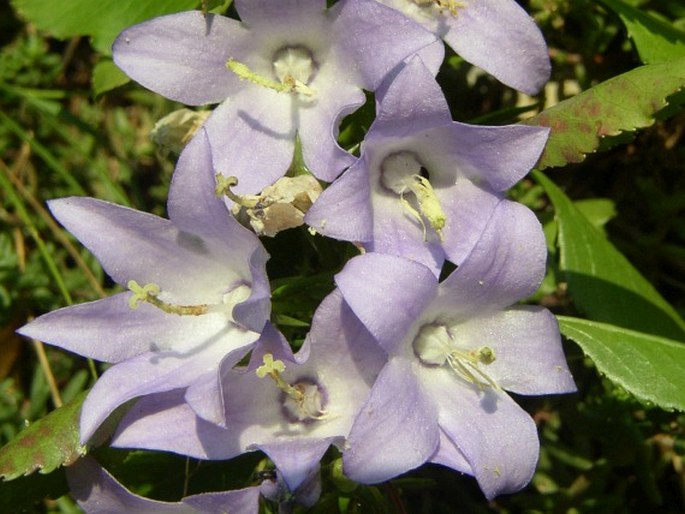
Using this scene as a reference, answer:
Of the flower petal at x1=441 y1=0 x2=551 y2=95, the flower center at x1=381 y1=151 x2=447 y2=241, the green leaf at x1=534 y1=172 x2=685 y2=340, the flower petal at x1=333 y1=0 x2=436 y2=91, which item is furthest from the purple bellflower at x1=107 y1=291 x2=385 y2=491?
the green leaf at x1=534 y1=172 x2=685 y2=340

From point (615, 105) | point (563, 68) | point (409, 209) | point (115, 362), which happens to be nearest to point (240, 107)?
point (409, 209)

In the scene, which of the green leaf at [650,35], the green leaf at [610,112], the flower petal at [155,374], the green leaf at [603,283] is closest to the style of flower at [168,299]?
the flower petal at [155,374]

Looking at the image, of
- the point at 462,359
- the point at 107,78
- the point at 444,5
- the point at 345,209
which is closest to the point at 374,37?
the point at 444,5

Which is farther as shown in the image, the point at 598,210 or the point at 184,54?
the point at 598,210

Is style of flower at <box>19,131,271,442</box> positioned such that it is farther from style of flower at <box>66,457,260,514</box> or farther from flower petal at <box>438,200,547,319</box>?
flower petal at <box>438,200,547,319</box>

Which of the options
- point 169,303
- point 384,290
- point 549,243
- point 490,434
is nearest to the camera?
point 384,290

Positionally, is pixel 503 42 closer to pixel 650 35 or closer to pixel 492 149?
pixel 492 149

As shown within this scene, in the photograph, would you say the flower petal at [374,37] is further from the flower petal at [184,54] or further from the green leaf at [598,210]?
the green leaf at [598,210]

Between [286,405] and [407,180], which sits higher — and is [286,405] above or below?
below
